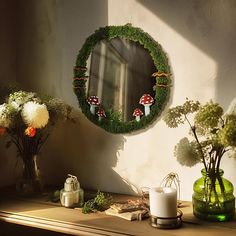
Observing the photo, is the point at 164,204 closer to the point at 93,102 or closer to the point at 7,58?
the point at 93,102

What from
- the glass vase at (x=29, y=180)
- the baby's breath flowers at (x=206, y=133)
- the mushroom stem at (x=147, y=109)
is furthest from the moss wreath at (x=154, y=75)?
the glass vase at (x=29, y=180)

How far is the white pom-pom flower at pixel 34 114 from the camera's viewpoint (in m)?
1.95

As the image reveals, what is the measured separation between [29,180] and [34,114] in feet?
1.23

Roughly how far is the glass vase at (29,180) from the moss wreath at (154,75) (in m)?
0.39

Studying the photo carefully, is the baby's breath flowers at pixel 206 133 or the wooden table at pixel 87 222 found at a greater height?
the baby's breath flowers at pixel 206 133

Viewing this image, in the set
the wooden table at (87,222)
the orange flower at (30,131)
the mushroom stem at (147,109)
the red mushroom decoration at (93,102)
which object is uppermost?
the red mushroom decoration at (93,102)

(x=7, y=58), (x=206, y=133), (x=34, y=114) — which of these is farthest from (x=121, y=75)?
(x=7, y=58)

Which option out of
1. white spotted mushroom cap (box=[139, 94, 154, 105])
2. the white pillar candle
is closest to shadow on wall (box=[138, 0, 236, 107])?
white spotted mushroom cap (box=[139, 94, 154, 105])

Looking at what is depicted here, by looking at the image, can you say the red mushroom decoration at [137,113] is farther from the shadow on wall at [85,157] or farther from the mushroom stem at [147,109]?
the shadow on wall at [85,157]

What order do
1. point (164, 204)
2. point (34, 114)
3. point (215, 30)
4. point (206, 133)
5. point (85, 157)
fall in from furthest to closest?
point (85, 157) → point (34, 114) → point (215, 30) → point (206, 133) → point (164, 204)

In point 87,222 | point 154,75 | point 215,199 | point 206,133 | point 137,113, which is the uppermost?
point 154,75

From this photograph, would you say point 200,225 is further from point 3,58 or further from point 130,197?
point 3,58

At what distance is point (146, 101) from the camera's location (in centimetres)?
200

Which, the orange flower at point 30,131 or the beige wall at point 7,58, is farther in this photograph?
the beige wall at point 7,58
